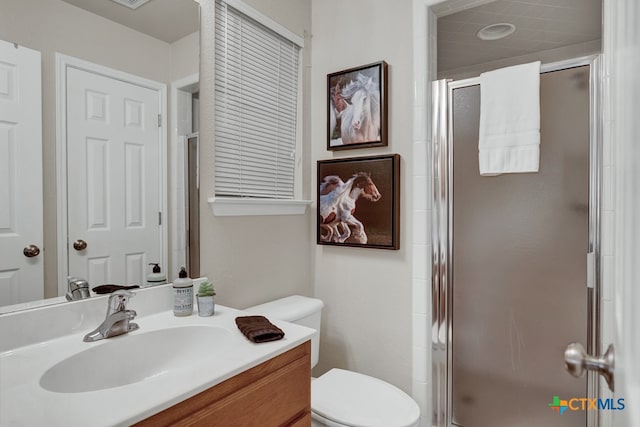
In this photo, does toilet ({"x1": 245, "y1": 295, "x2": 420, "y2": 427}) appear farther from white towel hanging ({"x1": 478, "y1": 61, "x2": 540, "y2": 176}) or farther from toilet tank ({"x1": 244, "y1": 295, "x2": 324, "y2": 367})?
white towel hanging ({"x1": 478, "y1": 61, "x2": 540, "y2": 176})

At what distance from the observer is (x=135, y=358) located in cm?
110

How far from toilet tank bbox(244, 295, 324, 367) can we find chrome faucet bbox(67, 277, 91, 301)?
0.65m

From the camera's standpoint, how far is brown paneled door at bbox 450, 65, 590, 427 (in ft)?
4.80

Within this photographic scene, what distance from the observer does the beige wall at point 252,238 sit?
61.0 inches

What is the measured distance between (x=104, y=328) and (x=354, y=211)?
122 cm

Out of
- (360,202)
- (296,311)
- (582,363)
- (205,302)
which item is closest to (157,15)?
(205,302)

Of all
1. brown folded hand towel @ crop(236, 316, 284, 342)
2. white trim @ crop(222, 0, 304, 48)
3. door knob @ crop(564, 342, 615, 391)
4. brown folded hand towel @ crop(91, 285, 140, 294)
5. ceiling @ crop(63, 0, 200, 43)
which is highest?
white trim @ crop(222, 0, 304, 48)

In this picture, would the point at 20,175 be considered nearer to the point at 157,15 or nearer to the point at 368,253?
the point at 157,15

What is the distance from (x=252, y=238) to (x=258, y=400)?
35.7 inches

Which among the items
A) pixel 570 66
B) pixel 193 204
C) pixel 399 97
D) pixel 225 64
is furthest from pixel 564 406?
pixel 225 64

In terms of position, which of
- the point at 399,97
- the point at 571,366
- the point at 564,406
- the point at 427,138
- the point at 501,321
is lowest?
the point at 564,406

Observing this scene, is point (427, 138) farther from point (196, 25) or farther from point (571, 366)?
point (571, 366)

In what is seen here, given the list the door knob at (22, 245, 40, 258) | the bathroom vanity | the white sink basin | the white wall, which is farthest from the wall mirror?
the white wall

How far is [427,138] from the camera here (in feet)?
5.64
